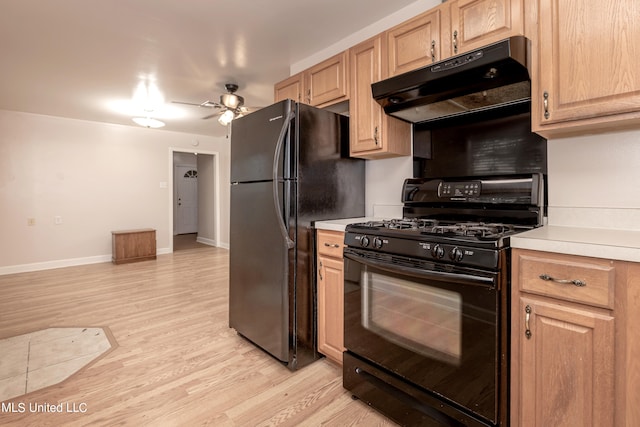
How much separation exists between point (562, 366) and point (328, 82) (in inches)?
86.0

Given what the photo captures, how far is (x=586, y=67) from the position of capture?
1.31 m

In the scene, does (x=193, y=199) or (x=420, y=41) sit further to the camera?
(x=193, y=199)

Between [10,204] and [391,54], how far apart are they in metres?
5.79

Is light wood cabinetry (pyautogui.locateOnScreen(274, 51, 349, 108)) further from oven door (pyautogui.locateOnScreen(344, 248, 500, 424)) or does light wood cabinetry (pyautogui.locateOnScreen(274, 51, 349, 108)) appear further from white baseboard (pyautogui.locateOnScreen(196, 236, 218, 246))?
white baseboard (pyautogui.locateOnScreen(196, 236, 218, 246))

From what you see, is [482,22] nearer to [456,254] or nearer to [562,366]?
[456,254]

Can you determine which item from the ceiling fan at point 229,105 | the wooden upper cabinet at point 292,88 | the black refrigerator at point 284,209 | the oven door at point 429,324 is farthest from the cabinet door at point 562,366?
the ceiling fan at point 229,105

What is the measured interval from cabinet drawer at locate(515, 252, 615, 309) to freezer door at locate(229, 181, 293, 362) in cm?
127

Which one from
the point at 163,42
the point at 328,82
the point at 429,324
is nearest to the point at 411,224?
the point at 429,324

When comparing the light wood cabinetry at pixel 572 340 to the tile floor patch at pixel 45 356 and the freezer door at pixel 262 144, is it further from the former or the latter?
the tile floor patch at pixel 45 356

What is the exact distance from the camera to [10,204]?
471cm

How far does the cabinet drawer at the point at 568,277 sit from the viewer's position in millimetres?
1058

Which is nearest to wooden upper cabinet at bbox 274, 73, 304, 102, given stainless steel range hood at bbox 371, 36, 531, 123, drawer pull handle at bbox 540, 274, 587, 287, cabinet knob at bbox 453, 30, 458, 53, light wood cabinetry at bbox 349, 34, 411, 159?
light wood cabinetry at bbox 349, 34, 411, 159

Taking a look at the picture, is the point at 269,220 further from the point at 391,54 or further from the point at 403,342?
the point at 391,54

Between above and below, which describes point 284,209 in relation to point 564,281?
above
